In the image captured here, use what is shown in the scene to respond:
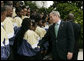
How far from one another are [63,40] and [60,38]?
9cm

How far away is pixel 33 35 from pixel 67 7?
12.2 m

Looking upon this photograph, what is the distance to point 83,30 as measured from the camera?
1719 centimetres

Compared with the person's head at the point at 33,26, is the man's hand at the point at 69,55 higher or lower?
lower

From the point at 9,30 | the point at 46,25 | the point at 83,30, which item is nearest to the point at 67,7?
the point at 83,30

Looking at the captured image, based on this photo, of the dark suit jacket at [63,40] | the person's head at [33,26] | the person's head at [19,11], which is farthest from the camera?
the person's head at [19,11]

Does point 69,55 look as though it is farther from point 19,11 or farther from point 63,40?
point 19,11

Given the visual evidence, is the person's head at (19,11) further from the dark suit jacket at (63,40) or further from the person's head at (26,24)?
the dark suit jacket at (63,40)

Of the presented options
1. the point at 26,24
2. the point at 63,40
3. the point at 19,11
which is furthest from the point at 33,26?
the point at 19,11

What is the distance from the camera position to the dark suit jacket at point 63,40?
28.4 ft

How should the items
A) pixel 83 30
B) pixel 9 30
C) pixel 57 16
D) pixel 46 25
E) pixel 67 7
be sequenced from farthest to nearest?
1. pixel 67 7
2. pixel 83 30
3. pixel 46 25
4. pixel 57 16
5. pixel 9 30

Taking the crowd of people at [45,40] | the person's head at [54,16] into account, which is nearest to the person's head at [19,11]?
the crowd of people at [45,40]

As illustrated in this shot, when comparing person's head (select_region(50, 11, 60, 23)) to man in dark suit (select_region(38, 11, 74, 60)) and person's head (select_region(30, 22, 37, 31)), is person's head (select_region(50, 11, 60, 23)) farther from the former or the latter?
person's head (select_region(30, 22, 37, 31))

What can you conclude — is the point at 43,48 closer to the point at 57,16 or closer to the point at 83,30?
the point at 57,16

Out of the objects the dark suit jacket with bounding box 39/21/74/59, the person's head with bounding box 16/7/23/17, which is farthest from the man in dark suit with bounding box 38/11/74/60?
the person's head with bounding box 16/7/23/17
